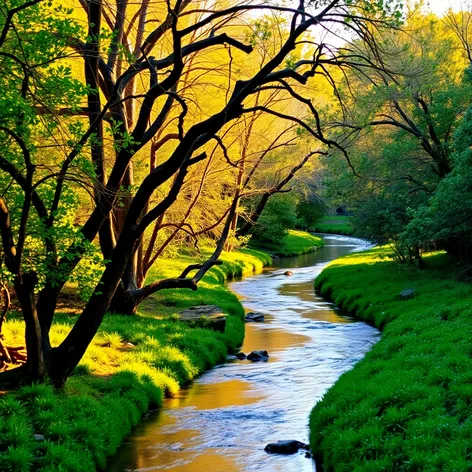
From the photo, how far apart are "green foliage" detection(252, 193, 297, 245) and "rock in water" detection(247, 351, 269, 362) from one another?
3400 cm

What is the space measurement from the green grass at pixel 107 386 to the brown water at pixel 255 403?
437mm

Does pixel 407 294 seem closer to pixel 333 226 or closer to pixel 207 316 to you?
pixel 207 316

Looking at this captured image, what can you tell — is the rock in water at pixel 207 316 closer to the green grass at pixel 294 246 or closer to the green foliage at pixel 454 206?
the green foliage at pixel 454 206

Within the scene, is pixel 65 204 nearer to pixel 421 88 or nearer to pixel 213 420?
pixel 213 420

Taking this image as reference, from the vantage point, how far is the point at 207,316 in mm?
20281

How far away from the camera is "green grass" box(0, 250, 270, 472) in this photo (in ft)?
31.5

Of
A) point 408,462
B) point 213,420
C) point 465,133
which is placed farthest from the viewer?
point 465,133

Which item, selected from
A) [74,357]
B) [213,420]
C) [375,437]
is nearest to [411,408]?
[375,437]

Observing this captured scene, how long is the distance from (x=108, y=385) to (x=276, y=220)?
41561 mm

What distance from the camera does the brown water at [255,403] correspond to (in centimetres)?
1041

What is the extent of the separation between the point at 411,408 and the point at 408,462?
5.41ft

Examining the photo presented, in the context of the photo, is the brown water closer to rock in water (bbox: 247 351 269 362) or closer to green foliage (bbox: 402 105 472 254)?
rock in water (bbox: 247 351 269 362)

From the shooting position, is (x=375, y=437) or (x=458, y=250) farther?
(x=458, y=250)

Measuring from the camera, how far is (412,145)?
26.0 metres
